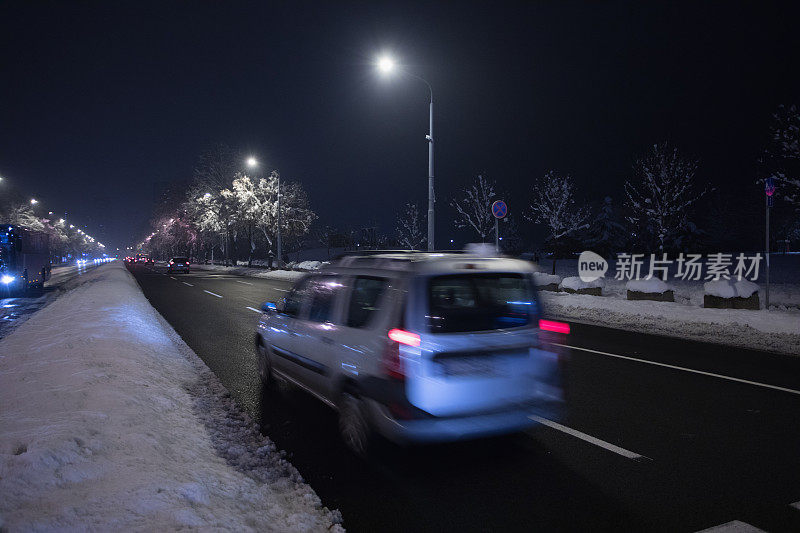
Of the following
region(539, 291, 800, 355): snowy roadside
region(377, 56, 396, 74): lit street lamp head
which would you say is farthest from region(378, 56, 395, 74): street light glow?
region(539, 291, 800, 355): snowy roadside

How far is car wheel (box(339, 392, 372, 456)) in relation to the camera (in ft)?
13.8

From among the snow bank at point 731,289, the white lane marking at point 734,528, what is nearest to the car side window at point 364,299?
the white lane marking at point 734,528

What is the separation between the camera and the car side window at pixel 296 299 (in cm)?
559

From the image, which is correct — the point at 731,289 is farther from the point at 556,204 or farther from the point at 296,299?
the point at 556,204

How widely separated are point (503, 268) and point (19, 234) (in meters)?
27.5

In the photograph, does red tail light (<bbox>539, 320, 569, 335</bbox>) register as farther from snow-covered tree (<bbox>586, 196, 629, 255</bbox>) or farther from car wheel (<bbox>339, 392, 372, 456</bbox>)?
snow-covered tree (<bbox>586, 196, 629, 255</bbox>)

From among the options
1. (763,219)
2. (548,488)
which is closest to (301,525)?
(548,488)

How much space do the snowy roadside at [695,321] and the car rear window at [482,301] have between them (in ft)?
14.2

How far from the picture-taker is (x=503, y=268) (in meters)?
4.43

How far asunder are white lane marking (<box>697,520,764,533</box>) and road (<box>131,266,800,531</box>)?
0.15ft

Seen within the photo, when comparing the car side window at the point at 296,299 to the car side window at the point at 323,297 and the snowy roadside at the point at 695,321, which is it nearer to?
the car side window at the point at 323,297

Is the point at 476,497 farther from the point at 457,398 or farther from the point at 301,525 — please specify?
the point at 301,525

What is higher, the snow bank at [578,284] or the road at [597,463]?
the snow bank at [578,284]

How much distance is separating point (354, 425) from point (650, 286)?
14.2m
